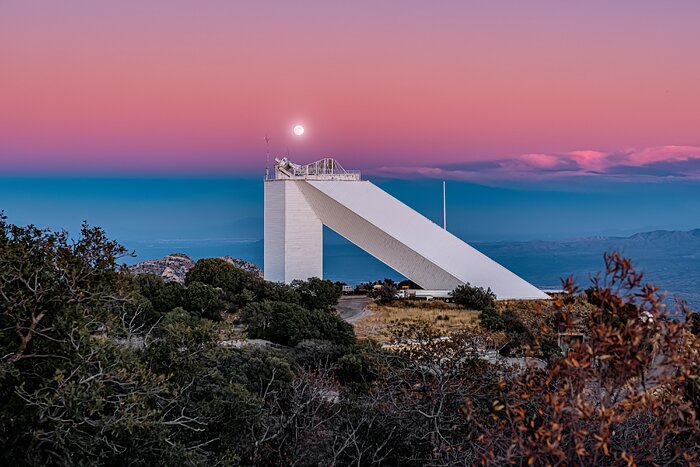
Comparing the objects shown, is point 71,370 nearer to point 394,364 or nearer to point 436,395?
point 436,395

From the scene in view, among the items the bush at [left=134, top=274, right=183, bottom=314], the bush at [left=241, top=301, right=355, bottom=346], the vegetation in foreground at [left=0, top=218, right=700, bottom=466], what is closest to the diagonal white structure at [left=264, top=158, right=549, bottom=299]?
the bush at [left=134, top=274, right=183, bottom=314]

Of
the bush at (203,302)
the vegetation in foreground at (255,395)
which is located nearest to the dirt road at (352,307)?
the bush at (203,302)

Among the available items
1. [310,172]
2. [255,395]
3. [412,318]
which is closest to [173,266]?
[310,172]

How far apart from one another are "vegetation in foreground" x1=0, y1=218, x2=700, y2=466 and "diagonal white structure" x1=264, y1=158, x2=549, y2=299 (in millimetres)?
13851

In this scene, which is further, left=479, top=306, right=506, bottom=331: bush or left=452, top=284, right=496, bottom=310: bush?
left=452, top=284, right=496, bottom=310: bush

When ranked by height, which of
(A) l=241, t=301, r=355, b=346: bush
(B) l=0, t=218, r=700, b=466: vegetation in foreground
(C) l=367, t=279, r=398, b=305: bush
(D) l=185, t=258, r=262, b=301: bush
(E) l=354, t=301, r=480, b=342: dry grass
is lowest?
(E) l=354, t=301, r=480, b=342: dry grass

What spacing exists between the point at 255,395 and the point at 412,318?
468 inches

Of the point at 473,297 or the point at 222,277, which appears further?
the point at 473,297

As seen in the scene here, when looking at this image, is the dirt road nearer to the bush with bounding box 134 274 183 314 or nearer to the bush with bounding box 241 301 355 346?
the bush with bounding box 241 301 355 346

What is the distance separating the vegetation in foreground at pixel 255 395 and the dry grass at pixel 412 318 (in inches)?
338

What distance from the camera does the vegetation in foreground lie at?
165 inches

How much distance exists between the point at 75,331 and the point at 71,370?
0.33m

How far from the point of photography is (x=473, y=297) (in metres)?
21.5

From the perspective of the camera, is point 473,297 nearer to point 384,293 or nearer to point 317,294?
point 384,293
